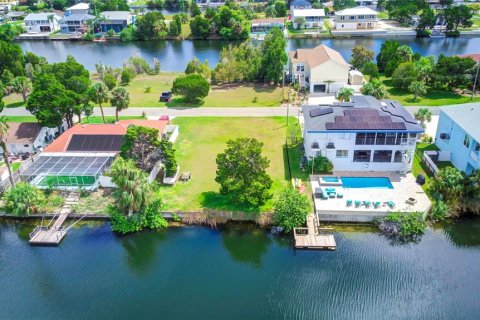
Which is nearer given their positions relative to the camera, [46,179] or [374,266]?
[374,266]

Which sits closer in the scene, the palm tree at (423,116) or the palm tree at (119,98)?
the palm tree at (423,116)

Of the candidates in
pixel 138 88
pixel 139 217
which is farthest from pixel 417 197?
pixel 138 88

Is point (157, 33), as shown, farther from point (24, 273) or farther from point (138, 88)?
point (24, 273)

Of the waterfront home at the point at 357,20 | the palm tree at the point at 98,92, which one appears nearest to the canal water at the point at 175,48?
the waterfront home at the point at 357,20

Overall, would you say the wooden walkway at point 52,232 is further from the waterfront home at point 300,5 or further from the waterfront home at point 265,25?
the waterfront home at point 300,5

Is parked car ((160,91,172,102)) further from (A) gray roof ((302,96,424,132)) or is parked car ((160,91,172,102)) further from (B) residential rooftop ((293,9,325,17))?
(B) residential rooftop ((293,9,325,17))

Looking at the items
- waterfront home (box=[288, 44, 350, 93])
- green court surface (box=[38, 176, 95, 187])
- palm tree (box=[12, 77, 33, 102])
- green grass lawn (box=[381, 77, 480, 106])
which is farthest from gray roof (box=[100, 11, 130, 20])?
green court surface (box=[38, 176, 95, 187])
